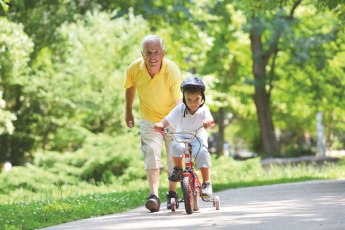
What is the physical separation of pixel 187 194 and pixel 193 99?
106cm

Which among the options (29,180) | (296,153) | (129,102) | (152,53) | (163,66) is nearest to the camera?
(152,53)

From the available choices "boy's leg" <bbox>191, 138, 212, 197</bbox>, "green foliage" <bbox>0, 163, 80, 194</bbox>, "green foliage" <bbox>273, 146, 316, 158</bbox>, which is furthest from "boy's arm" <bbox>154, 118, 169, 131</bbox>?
"green foliage" <bbox>273, 146, 316, 158</bbox>

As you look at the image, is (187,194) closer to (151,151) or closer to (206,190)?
(206,190)

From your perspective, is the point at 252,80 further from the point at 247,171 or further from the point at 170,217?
the point at 170,217

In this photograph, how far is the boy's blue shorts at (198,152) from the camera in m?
4.86

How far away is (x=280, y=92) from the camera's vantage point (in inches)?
Answer: 1081

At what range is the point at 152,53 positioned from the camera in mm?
5176

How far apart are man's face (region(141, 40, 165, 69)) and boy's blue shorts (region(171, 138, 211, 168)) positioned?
3.44 feet

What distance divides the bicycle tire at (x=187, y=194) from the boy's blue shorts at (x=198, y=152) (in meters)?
0.28

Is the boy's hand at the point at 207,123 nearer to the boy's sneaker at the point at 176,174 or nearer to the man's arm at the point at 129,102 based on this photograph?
the boy's sneaker at the point at 176,174

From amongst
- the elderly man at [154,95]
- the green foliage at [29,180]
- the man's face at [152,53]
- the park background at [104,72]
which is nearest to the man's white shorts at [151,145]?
the elderly man at [154,95]

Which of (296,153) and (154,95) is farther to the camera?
(296,153)

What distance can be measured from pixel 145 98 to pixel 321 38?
15.3 m

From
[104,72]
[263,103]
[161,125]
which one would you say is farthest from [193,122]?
[263,103]
